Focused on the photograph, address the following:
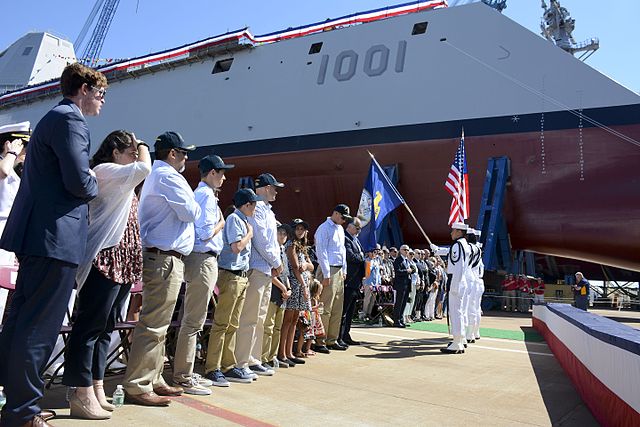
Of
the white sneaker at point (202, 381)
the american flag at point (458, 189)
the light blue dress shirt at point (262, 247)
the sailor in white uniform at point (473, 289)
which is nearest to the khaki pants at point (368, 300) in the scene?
the sailor in white uniform at point (473, 289)

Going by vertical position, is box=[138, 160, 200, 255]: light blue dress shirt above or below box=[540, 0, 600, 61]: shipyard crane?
below

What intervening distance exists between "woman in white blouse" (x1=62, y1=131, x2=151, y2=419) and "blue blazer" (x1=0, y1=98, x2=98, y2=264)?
278 mm

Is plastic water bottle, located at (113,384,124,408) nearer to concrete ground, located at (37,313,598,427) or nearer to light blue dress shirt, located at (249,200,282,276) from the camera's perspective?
concrete ground, located at (37,313,598,427)

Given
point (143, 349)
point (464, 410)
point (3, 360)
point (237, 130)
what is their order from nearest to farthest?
1. point (3, 360)
2. point (143, 349)
3. point (464, 410)
4. point (237, 130)

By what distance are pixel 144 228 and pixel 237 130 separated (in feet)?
48.3

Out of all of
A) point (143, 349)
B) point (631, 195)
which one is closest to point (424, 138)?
point (631, 195)

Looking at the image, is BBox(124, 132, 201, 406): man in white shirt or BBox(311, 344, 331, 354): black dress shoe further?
BBox(311, 344, 331, 354): black dress shoe

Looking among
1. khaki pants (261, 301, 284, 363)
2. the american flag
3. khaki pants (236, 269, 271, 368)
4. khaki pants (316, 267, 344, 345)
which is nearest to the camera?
khaki pants (236, 269, 271, 368)

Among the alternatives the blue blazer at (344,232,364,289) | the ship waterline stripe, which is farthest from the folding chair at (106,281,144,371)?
the ship waterline stripe

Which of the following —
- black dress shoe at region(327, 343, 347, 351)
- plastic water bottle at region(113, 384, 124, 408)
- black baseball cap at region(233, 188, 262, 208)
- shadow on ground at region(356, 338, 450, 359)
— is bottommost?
plastic water bottle at region(113, 384, 124, 408)

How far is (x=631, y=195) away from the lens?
12.1 m

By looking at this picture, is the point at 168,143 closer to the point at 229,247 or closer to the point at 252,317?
the point at 229,247

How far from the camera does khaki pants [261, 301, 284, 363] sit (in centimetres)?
493

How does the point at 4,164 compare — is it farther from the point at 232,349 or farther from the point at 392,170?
the point at 392,170
